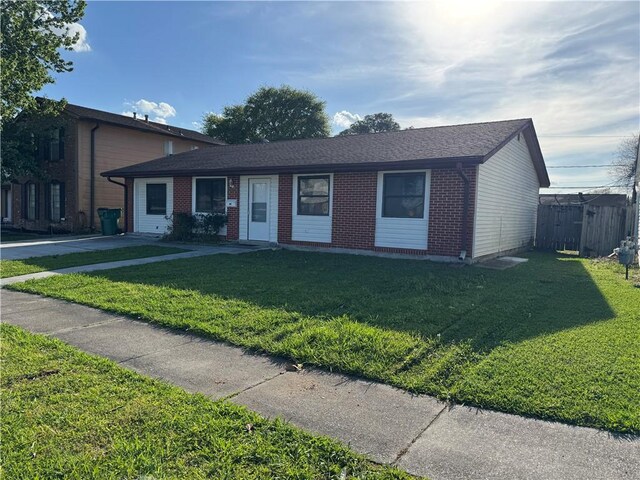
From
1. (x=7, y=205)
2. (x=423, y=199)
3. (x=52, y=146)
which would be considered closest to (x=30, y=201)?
(x=52, y=146)

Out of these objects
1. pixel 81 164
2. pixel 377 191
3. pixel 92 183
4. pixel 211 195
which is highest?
pixel 81 164

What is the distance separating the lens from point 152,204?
16609 millimetres

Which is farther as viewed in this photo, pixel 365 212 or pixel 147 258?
pixel 365 212

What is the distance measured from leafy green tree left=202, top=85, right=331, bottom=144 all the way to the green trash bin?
22.8 metres

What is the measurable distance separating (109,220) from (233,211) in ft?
22.0

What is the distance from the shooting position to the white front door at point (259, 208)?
13688mm

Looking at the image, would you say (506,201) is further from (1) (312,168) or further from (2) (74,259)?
(2) (74,259)

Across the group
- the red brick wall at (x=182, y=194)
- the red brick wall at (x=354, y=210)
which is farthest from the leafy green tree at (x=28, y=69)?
the red brick wall at (x=354, y=210)

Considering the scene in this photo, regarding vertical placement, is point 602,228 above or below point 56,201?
below

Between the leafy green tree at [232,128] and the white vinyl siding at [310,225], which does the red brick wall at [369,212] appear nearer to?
the white vinyl siding at [310,225]

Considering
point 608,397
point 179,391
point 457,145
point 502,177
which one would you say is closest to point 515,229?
point 502,177

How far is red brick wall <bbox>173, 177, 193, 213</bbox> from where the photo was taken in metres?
15.3

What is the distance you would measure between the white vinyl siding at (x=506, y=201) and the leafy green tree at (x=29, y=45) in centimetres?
1591

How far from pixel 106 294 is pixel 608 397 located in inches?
251
